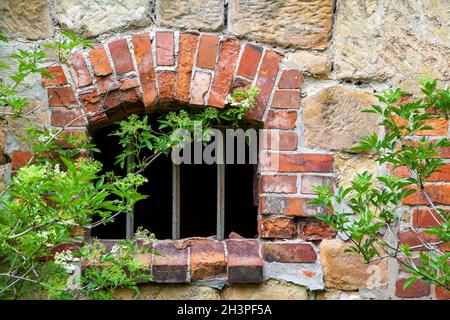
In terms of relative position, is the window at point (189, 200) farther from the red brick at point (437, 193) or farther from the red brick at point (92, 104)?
the red brick at point (437, 193)

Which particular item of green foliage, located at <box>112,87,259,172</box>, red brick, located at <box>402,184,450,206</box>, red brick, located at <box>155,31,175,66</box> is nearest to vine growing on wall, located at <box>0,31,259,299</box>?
green foliage, located at <box>112,87,259,172</box>

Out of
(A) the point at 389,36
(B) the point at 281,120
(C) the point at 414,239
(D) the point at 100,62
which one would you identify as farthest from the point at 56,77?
(C) the point at 414,239

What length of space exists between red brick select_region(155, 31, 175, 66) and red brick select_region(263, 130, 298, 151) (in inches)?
19.6

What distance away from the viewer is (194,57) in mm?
2178

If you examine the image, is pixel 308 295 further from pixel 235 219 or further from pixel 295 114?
pixel 295 114

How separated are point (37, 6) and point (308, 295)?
64.5 inches

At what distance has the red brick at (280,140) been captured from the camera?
2.20 metres

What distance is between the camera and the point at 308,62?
7.26 ft

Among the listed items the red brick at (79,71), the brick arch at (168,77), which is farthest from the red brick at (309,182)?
the red brick at (79,71)

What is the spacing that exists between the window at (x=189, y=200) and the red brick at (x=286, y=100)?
13.6 inches

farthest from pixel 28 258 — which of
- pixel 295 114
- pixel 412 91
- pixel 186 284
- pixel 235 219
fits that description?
pixel 412 91

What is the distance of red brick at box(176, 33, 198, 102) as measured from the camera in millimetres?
2168

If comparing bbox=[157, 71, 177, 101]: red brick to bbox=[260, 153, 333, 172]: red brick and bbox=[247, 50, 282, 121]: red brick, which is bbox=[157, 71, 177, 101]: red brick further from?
bbox=[260, 153, 333, 172]: red brick

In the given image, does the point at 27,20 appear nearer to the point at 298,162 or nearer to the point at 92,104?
the point at 92,104
